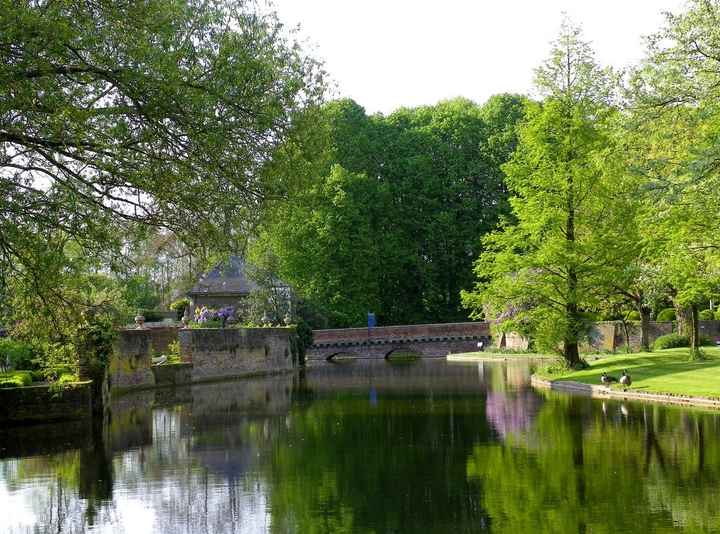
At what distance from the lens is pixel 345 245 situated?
59.8 meters

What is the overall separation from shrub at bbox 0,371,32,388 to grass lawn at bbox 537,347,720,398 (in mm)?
15811

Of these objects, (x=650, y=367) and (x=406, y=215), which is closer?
(x=650, y=367)

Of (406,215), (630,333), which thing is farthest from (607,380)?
(406,215)

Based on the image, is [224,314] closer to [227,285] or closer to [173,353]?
[173,353]

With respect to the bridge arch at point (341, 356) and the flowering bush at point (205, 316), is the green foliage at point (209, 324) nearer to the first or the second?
the flowering bush at point (205, 316)

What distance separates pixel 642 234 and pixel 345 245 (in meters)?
31.1

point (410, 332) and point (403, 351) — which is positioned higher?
point (410, 332)

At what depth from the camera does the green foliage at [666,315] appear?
4816 centimetres

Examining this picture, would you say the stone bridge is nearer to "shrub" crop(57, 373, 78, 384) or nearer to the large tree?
"shrub" crop(57, 373, 78, 384)

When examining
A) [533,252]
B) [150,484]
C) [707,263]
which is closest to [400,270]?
[533,252]

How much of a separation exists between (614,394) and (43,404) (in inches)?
591

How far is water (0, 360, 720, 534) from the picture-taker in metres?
11.7

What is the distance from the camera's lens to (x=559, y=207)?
103 ft

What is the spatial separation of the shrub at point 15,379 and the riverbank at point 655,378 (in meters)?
15.4
